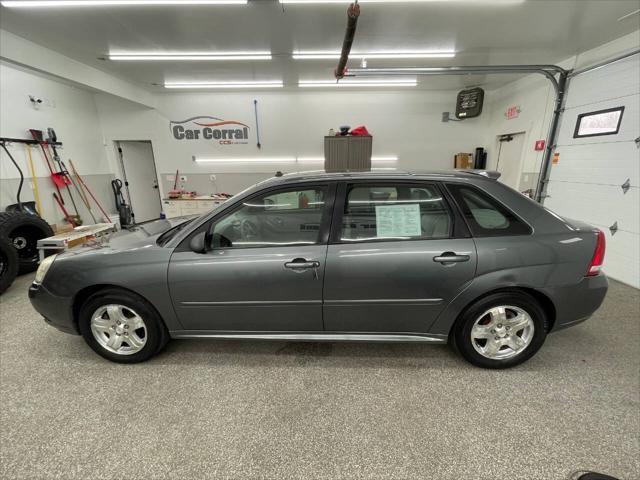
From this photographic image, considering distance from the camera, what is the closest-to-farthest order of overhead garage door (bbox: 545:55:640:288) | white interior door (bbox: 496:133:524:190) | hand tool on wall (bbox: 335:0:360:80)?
hand tool on wall (bbox: 335:0:360:80), overhead garage door (bbox: 545:55:640:288), white interior door (bbox: 496:133:524:190)

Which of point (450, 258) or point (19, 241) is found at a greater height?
point (450, 258)

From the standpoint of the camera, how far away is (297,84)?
18.5ft

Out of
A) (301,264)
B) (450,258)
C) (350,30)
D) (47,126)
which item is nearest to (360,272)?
(301,264)

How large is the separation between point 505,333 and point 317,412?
142 cm

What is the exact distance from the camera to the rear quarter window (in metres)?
1.73

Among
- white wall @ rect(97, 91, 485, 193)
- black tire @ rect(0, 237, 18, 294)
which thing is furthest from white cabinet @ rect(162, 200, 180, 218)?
black tire @ rect(0, 237, 18, 294)

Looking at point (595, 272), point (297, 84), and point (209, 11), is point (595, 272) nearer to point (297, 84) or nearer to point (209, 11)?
point (209, 11)

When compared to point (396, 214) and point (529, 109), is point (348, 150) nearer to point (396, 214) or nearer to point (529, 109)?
point (529, 109)

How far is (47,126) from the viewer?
5066 mm

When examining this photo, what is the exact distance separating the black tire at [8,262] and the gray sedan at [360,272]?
2244 millimetres

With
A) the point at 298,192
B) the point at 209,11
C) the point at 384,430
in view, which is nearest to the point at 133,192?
the point at 209,11

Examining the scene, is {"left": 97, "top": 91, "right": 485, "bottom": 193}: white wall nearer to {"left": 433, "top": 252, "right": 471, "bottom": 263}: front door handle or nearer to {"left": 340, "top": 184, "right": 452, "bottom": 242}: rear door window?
{"left": 340, "top": 184, "right": 452, "bottom": 242}: rear door window

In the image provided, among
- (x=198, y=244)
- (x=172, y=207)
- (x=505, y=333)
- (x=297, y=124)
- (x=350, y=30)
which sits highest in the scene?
(x=350, y=30)

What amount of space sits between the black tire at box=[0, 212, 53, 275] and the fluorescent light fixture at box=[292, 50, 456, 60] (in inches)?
186
